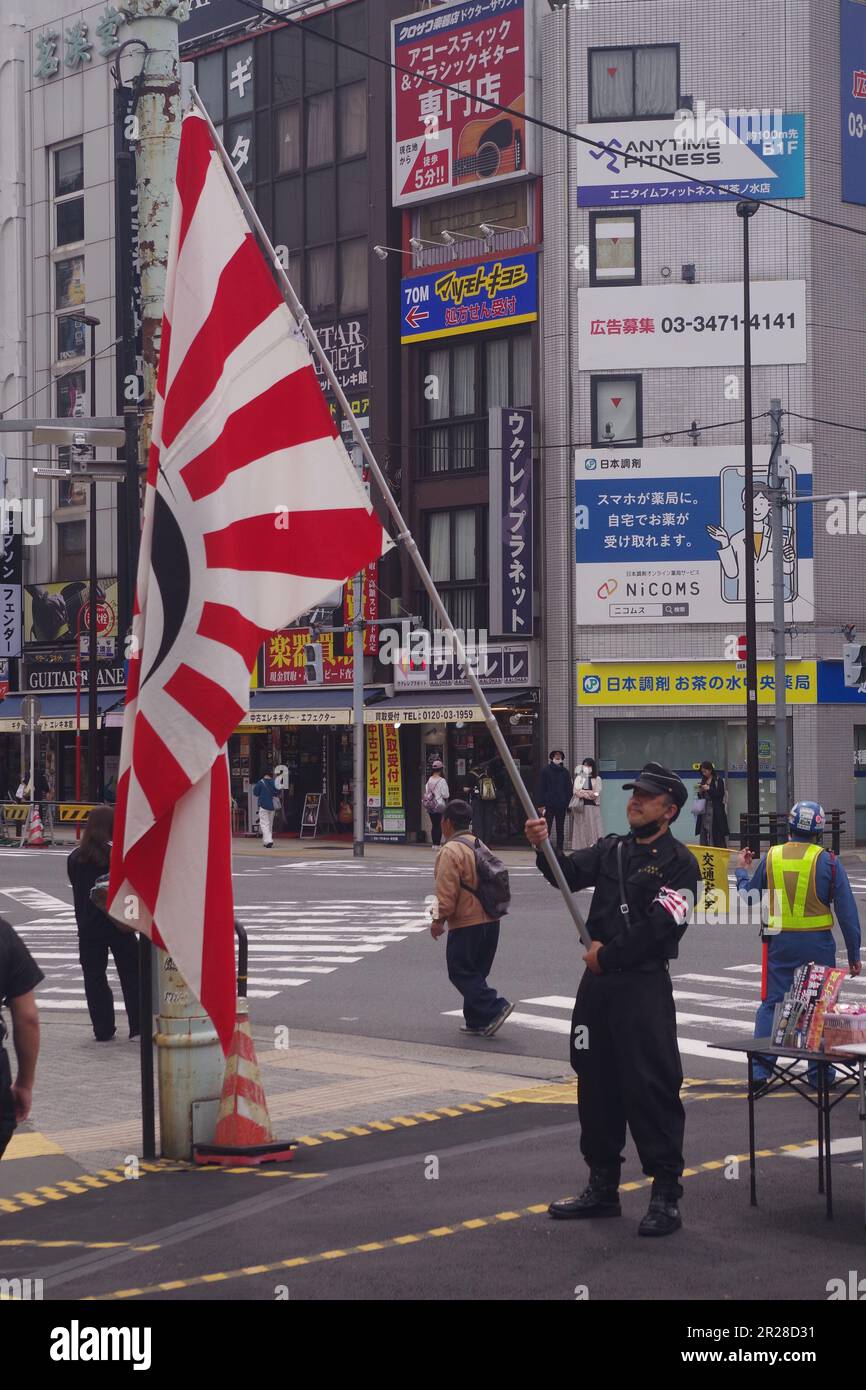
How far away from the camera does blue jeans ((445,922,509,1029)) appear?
13570mm

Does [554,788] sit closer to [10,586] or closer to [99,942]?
[99,942]

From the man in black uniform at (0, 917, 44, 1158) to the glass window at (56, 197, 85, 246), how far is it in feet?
162

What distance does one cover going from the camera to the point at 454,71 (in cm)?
3931

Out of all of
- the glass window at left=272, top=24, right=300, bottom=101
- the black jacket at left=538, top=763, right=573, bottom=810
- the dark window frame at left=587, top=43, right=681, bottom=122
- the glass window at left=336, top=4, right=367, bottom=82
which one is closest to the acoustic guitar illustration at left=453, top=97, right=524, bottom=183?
the dark window frame at left=587, top=43, right=681, bottom=122

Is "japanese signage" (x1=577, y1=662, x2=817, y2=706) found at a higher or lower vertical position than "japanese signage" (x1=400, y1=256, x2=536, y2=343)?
lower

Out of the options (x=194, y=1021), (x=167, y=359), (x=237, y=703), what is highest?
(x=167, y=359)

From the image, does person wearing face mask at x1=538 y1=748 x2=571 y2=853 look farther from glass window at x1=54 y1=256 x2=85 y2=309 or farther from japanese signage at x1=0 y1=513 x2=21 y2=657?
glass window at x1=54 y1=256 x2=85 y2=309

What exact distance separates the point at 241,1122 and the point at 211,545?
3015mm

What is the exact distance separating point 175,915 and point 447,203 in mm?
34478

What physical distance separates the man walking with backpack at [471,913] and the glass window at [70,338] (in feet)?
135

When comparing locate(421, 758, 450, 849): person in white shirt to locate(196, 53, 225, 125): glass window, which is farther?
locate(196, 53, 225, 125): glass window
